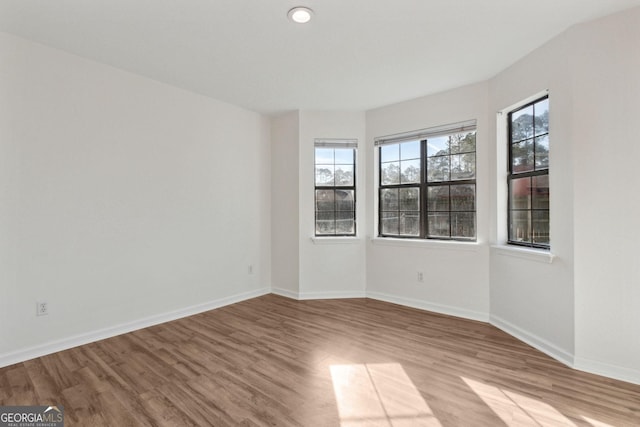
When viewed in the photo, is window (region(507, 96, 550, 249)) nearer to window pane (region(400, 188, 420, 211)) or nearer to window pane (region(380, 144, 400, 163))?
window pane (region(400, 188, 420, 211))

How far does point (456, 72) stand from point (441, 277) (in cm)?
236

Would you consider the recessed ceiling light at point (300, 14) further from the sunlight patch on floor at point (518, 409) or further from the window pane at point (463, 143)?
the sunlight patch on floor at point (518, 409)

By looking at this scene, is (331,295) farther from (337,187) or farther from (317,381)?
(317,381)

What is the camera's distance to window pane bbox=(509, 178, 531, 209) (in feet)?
10.2

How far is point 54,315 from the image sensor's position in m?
2.76

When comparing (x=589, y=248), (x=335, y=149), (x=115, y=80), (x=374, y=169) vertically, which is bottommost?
(x=589, y=248)

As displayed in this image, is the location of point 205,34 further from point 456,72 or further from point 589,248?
point 589,248

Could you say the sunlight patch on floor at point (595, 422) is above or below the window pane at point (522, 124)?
below

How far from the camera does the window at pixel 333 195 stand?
459 cm

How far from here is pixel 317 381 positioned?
2.27 meters

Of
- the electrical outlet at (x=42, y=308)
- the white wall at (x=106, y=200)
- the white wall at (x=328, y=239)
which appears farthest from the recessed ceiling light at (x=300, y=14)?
the electrical outlet at (x=42, y=308)

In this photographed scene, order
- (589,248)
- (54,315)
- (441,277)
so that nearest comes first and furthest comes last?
(589,248), (54,315), (441,277)

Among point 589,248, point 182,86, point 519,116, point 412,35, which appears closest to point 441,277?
point 589,248

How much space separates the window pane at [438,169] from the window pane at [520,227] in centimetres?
93
